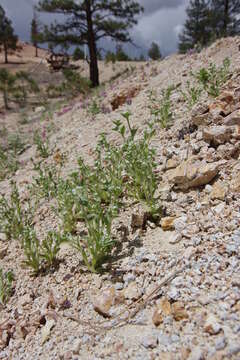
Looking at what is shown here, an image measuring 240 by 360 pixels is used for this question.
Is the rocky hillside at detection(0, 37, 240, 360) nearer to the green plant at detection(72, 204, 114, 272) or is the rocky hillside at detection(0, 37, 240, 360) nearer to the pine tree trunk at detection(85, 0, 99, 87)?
the green plant at detection(72, 204, 114, 272)

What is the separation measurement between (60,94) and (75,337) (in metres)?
15.5

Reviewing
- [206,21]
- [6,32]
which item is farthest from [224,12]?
[6,32]

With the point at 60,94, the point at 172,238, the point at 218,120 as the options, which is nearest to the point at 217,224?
the point at 172,238

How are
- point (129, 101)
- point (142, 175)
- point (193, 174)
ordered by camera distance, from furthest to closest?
point (129, 101) < point (142, 175) < point (193, 174)

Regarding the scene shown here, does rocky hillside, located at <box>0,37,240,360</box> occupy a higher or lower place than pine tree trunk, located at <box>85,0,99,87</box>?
lower

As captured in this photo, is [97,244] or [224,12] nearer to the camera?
[97,244]

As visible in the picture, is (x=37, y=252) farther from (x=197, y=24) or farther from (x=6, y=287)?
(x=197, y=24)

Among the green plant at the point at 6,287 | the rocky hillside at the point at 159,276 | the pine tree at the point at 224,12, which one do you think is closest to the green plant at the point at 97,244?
the rocky hillside at the point at 159,276

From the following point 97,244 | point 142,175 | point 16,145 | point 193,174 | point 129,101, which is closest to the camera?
point 97,244

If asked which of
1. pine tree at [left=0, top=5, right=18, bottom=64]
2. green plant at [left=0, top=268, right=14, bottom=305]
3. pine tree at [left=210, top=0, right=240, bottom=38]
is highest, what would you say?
pine tree at [left=0, top=5, right=18, bottom=64]

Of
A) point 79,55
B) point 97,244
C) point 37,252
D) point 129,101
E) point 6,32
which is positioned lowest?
point 37,252

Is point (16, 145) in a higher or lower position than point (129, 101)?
lower

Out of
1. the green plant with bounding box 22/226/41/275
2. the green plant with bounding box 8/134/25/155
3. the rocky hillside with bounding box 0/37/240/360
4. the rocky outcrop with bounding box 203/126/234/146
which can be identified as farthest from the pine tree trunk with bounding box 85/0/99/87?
the green plant with bounding box 22/226/41/275

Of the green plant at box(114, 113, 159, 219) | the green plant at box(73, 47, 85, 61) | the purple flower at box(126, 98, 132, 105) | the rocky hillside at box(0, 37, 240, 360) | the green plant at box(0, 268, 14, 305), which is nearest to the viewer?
the rocky hillside at box(0, 37, 240, 360)
